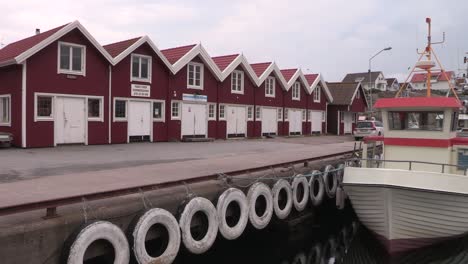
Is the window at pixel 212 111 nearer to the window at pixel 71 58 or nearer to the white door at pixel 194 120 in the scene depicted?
the white door at pixel 194 120

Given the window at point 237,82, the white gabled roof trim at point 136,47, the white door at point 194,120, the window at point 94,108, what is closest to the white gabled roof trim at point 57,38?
the white gabled roof trim at point 136,47

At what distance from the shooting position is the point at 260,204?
9.77 m

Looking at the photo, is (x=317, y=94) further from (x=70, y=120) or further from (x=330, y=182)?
(x=330, y=182)

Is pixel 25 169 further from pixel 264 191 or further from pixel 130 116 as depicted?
pixel 130 116

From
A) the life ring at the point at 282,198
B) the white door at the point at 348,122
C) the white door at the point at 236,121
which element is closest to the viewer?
the life ring at the point at 282,198

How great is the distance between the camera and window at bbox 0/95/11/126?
1862cm

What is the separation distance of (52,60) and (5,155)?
5289 mm

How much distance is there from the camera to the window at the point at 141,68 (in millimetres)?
21922

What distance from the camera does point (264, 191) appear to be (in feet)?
31.5

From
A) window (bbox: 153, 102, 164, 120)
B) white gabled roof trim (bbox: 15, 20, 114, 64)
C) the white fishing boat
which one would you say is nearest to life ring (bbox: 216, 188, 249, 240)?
the white fishing boat

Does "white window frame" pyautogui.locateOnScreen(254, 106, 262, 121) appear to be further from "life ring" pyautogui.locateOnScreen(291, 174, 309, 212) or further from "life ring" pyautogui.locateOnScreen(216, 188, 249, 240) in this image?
"life ring" pyautogui.locateOnScreen(216, 188, 249, 240)

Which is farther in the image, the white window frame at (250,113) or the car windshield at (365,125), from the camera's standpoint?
the car windshield at (365,125)

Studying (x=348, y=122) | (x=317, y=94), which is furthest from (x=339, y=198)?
(x=348, y=122)

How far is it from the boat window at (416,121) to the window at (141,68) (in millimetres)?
14528
